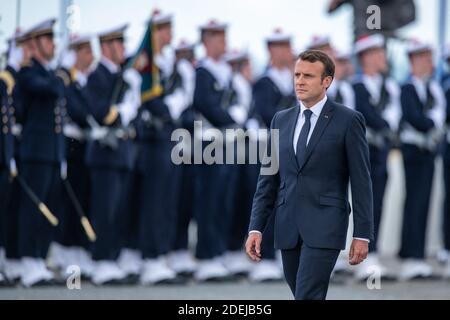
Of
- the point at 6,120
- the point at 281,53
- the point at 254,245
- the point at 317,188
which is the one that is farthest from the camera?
the point at 281,53

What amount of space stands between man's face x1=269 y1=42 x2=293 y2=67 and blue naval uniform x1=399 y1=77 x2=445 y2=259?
1.07m

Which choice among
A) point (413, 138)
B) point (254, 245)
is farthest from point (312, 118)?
point (413, 138)

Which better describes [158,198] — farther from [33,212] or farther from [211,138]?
[33,212]

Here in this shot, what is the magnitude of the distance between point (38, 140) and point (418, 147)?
3.55 m

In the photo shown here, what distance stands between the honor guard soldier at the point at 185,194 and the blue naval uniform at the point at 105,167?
718 mm

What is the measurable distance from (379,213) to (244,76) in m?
1.79

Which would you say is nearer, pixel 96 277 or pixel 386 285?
pixel 96 277

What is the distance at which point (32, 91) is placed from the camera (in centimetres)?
893

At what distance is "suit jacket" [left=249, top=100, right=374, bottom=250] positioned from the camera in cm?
528

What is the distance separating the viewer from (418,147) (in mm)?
10617
